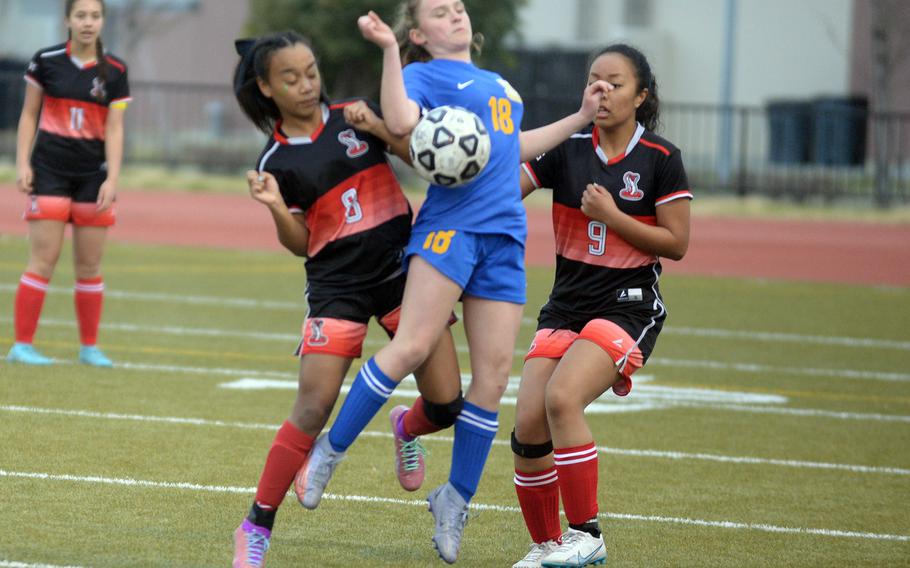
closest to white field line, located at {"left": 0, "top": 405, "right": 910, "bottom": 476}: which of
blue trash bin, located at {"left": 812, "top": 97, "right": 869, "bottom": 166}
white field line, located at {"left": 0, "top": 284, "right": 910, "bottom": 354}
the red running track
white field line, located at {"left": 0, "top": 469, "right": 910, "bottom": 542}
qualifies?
white field line, located at {"left": 0, "top": 469, "right": 910, "bottom": 542}

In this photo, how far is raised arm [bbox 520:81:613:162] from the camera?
5406 mm

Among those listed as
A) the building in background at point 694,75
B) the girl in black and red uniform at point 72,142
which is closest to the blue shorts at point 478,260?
the girl in black and red uniform at point 72,142

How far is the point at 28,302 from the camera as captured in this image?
934 centimetres

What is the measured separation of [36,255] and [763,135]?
21128mm

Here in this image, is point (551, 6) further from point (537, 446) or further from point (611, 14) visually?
point (537, 446)

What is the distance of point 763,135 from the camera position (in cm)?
2847

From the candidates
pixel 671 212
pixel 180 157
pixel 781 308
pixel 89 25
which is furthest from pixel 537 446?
pixel 180 157

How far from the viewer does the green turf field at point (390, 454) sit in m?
5.59

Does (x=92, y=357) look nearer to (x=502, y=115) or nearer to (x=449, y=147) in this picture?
(x=502, y=115)

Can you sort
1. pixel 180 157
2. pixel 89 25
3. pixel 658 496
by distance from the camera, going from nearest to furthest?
pixel 658 496 → pixel 89 25 → pixel 180 157

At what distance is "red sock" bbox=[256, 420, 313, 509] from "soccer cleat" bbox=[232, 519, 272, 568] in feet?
0.29

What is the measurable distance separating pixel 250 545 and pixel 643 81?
2.25m

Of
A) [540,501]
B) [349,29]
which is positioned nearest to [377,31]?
[540,501]

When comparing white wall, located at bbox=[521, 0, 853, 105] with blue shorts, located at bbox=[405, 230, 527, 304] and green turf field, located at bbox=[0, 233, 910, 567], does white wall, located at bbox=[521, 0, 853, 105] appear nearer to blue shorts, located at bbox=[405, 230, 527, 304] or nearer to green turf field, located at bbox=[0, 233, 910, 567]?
green turf field, located at bbox=[0, 233, 910, 567]
